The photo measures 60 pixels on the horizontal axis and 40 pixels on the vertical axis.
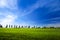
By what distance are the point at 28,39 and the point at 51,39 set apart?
10.4ft

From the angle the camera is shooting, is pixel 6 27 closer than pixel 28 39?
No

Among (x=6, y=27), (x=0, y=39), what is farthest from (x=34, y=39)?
(x=6, y=27)

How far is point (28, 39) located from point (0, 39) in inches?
148

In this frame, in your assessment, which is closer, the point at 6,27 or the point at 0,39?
the point at 0,39

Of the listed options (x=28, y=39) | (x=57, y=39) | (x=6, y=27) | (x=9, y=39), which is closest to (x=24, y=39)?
(x=28, y=39)

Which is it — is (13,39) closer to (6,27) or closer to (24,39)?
(24,39)

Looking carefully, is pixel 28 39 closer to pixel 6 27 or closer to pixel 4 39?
pixel 4 39

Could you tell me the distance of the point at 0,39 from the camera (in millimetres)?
18688

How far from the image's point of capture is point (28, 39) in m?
18.9

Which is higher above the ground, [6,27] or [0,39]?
[6,27]

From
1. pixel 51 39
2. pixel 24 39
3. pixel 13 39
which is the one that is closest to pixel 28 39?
pixel 24 39

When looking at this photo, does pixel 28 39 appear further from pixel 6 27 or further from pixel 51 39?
pixel 6 27

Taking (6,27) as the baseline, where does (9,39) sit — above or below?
below

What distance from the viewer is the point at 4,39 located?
1875 cm
